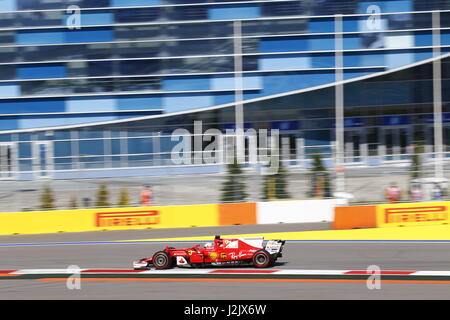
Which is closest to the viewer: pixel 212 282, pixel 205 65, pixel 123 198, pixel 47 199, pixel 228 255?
pixel 212 282

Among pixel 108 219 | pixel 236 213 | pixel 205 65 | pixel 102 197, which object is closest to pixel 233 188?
pixel 236 213

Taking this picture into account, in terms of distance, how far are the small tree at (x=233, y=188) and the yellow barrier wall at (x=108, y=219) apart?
75cm

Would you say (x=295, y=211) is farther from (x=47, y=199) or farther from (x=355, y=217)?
(x=47, y=199)

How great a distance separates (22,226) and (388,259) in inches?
409

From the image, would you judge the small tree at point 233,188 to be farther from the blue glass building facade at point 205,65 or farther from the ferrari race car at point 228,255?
the blue glass building facade at point 205,65

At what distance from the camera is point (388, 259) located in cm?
1180

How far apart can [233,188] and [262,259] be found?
7.83m

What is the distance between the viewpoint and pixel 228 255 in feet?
35.2

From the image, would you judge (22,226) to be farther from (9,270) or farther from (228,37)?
(228,37)

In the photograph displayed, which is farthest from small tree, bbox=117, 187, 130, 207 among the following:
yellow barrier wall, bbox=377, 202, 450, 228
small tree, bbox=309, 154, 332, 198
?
yellow barrier wall, bbox=377, 202, 450, 228

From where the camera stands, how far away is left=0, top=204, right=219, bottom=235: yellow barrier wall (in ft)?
57.9

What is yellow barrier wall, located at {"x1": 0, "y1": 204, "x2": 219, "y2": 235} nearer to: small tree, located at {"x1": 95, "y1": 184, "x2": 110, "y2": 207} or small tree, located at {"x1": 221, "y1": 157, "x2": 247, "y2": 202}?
small tree, located at {"x1": 95, "y1": 184, "x2": 110, "y2": 207}

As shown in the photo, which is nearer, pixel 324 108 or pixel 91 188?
pixel 91 188

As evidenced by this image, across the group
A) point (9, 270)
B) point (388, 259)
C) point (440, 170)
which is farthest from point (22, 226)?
point (440, 170)
